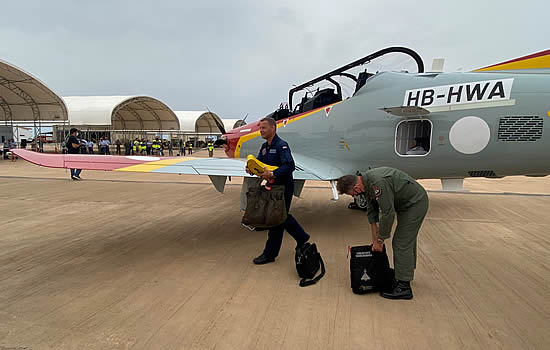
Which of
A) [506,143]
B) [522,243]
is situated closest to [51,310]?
[506,143]

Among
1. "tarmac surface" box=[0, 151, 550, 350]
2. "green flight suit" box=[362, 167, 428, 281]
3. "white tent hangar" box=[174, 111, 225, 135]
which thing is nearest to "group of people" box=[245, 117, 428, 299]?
"green flight suit" box=[362, 167, 428, 281]

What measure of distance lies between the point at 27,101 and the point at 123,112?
42.8 feet

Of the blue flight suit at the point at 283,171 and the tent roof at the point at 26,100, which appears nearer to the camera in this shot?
the blue flight suit at the point at 283,171

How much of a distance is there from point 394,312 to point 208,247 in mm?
2589

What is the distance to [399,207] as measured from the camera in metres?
2.83

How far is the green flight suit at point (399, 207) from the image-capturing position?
2592 mm

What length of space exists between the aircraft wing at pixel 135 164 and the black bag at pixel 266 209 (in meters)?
0.70

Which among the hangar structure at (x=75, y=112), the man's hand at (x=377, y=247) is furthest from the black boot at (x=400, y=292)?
the hangar structure at (x=75, y=112)

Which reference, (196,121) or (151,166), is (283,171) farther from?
(196,121)

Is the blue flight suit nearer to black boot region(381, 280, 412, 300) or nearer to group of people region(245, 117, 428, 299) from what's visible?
group of people region(245, 117, 428, 299)

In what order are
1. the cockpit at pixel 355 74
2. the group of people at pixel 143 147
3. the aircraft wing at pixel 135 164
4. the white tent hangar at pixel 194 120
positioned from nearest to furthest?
1. the aircraft wing at pixel 135 164
2. the cockpit at pixel 355 74
3. the group of people at pixel 143 147
4. the white tent hangar at pixel 194 120

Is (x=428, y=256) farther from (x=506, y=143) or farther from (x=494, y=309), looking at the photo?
(x=506, y=143)

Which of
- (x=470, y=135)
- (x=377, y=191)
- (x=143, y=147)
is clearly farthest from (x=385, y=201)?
(x=143, y=147)

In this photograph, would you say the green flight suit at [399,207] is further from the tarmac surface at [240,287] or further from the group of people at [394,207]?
the tarmac surface at [240,287]
